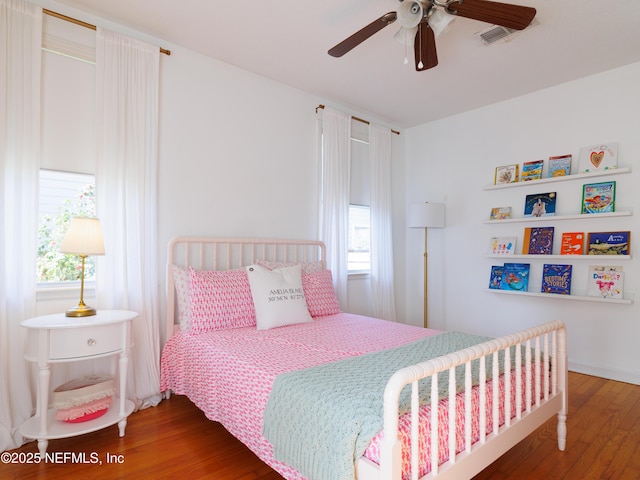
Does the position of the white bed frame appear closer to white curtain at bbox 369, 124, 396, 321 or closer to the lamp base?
the lamp base

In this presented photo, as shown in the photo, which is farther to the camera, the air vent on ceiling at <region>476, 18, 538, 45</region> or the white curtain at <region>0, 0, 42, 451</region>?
the air vent on ceiling at <region>476, 18, 538, 45</region>

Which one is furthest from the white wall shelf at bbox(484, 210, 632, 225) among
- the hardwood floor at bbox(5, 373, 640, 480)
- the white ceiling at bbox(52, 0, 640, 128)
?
the hardwood floor at bbox(5, 373, 640, 480)

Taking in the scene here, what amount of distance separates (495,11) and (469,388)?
171cm

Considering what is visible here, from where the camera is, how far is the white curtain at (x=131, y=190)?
2314 millimetres

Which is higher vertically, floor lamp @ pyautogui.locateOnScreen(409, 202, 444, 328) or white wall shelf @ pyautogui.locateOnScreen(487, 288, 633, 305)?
floor lamp @ pyautogui.locateOnScreen(409, 202, 444, 328)

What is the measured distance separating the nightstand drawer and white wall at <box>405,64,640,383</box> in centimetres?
333

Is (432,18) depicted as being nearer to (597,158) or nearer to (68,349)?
(597,158)

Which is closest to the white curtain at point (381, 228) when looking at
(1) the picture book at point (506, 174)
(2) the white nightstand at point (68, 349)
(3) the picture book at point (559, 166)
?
(1) the picture book at point (506, 174)

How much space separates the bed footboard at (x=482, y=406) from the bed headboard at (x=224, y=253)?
6.10ft

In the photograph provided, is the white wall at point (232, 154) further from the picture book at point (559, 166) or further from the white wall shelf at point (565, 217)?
the picture book at point (559, 166)

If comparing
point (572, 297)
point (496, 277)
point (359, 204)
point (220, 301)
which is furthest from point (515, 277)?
point (220, 301)

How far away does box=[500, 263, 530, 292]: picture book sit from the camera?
3471 millimetres

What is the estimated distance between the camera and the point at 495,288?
3.65 meters

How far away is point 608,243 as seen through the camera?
3.00m
